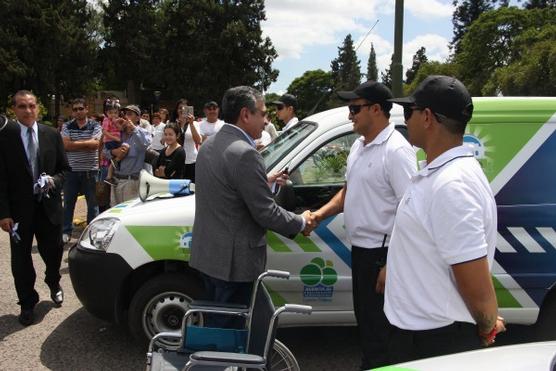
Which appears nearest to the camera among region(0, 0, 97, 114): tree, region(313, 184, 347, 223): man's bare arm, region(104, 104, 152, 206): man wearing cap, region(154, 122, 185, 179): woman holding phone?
region(313, 184, 347, 223): man's bare arm

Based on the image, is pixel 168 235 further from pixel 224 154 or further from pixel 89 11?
pixel 89 11

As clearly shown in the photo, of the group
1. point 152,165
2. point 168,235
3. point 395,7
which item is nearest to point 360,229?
point 168,235

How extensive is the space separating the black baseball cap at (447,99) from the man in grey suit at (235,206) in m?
1.03

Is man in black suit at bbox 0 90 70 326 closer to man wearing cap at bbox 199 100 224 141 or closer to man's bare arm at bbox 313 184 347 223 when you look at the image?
man's bare arm at bbox 313 184 347 223

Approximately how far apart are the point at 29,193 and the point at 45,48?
33.7 metres

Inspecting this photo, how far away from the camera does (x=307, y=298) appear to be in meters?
3.76

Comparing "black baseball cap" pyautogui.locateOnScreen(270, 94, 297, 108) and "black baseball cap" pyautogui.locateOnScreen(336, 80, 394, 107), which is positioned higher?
"black baseball cap" pyautogui.locateOnScreen(336, 80, 394, 107)

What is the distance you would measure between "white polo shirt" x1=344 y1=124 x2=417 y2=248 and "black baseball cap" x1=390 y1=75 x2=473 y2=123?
889 mm

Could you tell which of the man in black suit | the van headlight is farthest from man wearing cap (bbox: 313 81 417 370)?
the man in black suit

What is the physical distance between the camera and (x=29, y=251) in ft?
15.2

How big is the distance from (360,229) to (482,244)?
1.16 meters

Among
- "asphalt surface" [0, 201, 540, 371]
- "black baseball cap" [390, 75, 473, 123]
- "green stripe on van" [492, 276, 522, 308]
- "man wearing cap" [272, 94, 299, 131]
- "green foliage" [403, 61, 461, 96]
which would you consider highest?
"green foliage" [403, 61, 461, 96]

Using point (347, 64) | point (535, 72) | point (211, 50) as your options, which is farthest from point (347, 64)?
point (535, 72)

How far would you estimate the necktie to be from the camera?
4559mm
